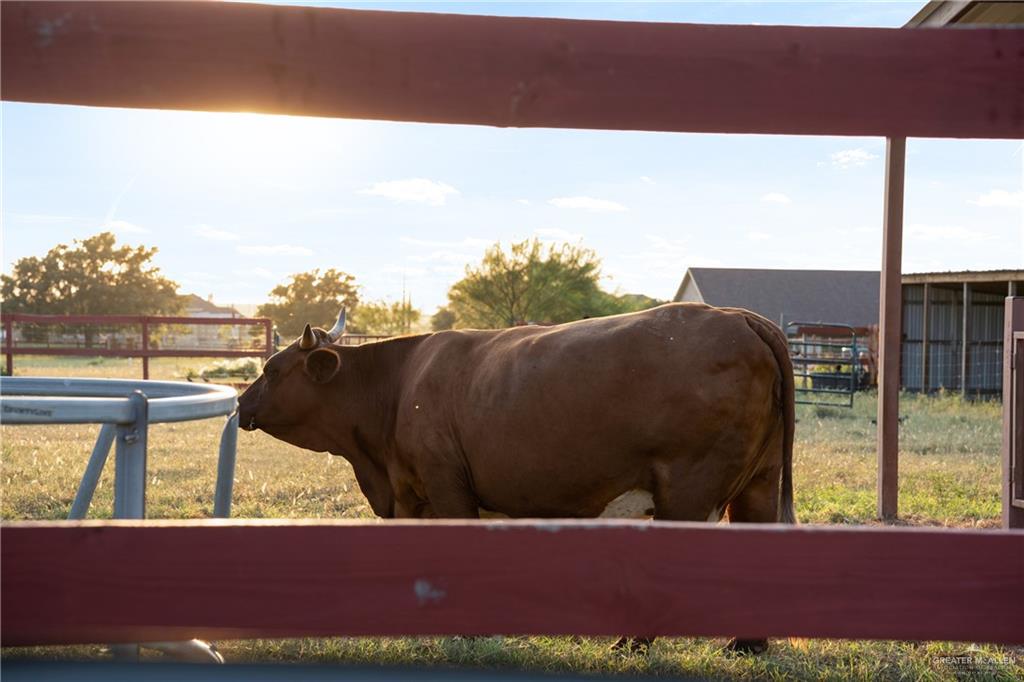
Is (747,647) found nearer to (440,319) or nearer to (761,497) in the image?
(761,497)

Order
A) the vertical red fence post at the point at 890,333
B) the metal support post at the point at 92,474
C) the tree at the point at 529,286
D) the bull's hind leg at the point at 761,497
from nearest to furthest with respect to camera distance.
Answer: the metal support post at the point at 92,474 < the bull's hind leg at the point at 761,497 < the vertical red fence post at the point at 890,333 < the tree at the point at 529,286

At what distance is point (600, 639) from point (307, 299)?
6234 centimetres

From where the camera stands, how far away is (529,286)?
1726 inches

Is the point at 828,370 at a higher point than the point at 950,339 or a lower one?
lower

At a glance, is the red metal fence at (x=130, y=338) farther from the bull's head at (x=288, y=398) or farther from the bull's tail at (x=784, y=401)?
the bull's tail at (x=784, y=401)

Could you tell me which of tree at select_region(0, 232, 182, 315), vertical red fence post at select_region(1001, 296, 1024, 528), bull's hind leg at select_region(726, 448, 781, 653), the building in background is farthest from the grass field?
tree at select_region(0, 232, 182, 315)

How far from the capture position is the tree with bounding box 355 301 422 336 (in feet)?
175

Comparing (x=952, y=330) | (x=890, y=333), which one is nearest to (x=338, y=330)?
(x=890, y=333)

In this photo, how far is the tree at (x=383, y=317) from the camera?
53.5m

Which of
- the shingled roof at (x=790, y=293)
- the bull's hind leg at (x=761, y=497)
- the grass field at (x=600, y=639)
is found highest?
the shingled roof at (x=790, y=293)

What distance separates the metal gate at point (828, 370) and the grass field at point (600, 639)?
1344 millimetres

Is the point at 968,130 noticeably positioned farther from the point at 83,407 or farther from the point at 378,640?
the point at 378,640

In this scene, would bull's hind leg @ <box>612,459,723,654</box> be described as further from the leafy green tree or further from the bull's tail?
the leafy green tree

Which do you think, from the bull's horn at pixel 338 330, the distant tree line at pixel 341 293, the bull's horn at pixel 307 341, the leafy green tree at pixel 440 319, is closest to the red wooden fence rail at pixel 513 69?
the bull's horn at pixel 307 341
